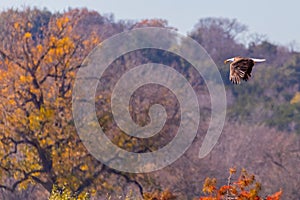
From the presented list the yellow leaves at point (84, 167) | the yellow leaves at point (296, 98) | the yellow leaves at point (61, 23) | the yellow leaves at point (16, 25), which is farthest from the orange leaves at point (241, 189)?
the yellow leaves at point (296, 98)

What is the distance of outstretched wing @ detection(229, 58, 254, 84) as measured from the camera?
1033 cm

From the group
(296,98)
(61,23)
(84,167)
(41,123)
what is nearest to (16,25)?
(61,23)

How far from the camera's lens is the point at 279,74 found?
64.8 metres

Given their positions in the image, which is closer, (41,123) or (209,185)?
(209,185)

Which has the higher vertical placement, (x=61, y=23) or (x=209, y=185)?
(x=61, y=23)

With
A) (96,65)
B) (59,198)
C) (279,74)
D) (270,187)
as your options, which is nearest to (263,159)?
(270,187)

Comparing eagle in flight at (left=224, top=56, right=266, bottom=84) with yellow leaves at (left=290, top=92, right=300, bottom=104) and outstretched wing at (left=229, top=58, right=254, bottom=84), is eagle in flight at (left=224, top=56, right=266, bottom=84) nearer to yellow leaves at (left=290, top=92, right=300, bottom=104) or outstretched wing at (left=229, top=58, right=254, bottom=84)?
Answer: outstretched wing at (left=229, top=58, right=254, bottom=84)

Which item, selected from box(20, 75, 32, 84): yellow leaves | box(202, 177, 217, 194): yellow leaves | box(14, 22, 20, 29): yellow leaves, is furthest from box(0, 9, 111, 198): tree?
box(202, 177, 217, 194): yellow leaves

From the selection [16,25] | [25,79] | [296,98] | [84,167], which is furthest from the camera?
[296,98]

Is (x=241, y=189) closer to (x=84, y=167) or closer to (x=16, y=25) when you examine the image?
(x=84, y=167)

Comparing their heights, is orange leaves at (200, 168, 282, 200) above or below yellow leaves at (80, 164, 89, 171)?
below

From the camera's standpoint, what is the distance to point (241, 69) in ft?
34.0

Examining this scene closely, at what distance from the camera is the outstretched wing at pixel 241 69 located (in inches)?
407

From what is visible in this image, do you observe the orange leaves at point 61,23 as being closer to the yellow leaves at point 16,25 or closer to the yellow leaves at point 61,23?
the yellow leaves at point 61,23
